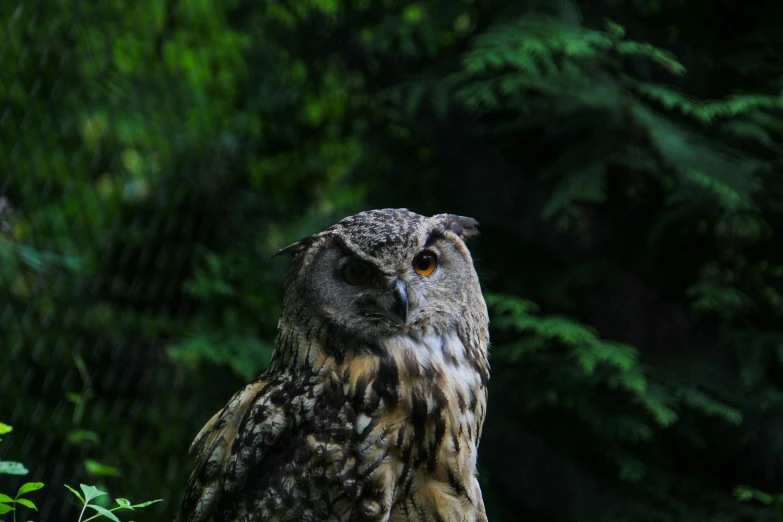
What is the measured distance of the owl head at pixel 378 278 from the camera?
158 cm

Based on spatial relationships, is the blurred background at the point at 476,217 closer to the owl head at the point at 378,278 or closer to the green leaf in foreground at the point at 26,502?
the owl head at the point at 378,278

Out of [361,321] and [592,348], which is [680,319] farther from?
[361,321]

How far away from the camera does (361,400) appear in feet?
5.14

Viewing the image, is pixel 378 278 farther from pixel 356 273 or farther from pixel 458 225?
pixel 458 225

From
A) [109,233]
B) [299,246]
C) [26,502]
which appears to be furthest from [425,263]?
[109,233]

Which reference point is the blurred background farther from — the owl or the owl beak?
the owl beak

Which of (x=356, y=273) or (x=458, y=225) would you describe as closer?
(x=356, y=273)

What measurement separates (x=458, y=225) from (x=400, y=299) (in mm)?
280

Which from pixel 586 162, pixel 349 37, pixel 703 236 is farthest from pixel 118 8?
pixel 703 236

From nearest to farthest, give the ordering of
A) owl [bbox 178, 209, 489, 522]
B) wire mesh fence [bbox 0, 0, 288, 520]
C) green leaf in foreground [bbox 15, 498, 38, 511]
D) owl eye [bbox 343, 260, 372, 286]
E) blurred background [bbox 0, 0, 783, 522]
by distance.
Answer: green leaf in foreground [bbox 15, 498, 38, 511]
owl [bbox 178, 209, 489, 522]
owl eye [bbox 343, 260, 372, 286]
blurred background [bbox 0, 0, 783, 522]
wire mesh fence [bbox 0, 0, 288, 520]

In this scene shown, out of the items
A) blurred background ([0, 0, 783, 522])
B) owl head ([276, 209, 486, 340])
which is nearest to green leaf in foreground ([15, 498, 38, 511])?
owl head ([276, 209, 486, 340])

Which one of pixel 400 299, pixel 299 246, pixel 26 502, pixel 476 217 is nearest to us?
pixel 26 502

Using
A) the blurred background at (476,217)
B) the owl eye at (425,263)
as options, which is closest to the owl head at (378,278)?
the owl eye at (425,263)

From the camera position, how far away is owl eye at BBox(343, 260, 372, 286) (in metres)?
1.61
